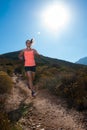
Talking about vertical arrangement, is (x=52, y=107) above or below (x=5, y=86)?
below

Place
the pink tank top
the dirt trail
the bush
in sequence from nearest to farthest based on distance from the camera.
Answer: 1. the dirt trail
2. the pink tank top
3. the bush

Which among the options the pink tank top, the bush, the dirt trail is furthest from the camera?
the bush

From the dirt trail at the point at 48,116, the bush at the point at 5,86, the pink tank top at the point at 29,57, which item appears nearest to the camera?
the dirt trail at the point at 48,116

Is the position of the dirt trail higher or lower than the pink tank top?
lower

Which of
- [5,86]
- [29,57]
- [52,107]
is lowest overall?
[52,107]

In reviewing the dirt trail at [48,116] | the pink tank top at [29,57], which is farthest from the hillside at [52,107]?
the pink tank top at [29,57]

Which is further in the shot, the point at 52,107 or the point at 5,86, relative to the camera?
the point at 5,86

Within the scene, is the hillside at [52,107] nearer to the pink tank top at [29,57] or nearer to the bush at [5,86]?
the bush at [5,86]

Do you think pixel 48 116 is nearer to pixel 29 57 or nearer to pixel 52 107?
pixel 52 107

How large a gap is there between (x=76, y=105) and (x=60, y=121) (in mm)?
1614

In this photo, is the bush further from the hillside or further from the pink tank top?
the pink tank top

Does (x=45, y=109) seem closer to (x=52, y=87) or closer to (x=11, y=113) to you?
(x=11, y=113)

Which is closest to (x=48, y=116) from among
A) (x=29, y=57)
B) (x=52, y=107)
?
(x=52, y=107)

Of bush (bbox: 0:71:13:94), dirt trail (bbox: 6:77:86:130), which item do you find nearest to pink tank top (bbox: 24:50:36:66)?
bush (bbox: 0:71:13:94)
